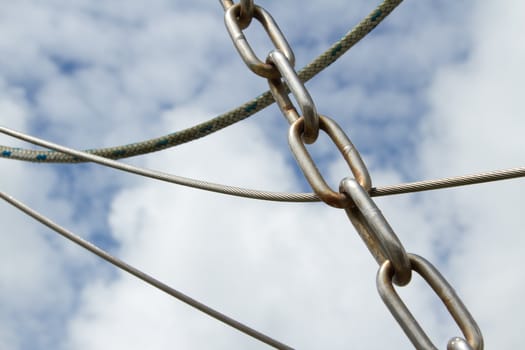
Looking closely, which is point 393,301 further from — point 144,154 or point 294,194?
point 144,154

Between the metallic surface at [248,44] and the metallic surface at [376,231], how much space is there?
0.29 meters

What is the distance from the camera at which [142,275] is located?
1804mm

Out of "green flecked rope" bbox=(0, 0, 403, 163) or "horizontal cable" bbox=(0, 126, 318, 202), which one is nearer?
"horizontal cable" bbox=(0, 126, 318, 202)

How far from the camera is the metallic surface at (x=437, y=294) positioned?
0.74 metres

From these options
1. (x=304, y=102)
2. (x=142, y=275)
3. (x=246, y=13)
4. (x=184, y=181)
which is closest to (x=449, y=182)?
(x=304, y=102)

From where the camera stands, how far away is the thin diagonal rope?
162 centimetres

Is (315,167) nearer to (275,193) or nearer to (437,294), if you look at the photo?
(437,294)

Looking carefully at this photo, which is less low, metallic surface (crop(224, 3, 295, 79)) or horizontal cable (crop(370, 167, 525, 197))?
metallic surface (crop(224, 3, 295, 79))

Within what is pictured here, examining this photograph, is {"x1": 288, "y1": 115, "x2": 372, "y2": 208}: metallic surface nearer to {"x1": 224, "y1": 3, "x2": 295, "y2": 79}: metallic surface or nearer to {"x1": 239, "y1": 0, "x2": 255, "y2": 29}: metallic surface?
{"x1": 224, "y1": 3, "x2": 295, "y2": 79}: metallic surface

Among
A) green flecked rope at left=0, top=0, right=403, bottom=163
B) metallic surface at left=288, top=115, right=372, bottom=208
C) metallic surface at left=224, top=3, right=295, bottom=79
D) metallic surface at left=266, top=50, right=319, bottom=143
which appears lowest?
metallic surface at left=288, top=115, right=372, bottom=208

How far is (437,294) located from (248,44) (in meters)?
0.55

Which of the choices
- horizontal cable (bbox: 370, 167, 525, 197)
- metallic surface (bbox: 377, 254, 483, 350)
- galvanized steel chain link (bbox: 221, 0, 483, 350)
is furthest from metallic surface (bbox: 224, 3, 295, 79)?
metallic surface (bbox: 377, 254, 483, 350)

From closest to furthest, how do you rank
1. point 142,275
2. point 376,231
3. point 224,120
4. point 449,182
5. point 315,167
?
point 376,231 < point 315,167 < point 449,182 < point 142,275 < point 224,120

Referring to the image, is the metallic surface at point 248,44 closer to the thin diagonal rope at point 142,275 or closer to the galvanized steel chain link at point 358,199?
the galvanized steel chain link at point 358,199
